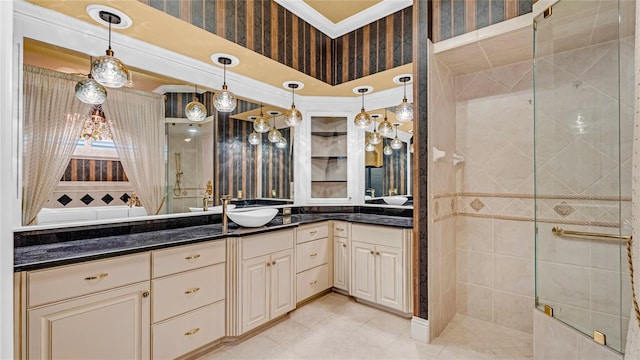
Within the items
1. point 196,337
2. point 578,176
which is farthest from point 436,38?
Answer: point 196,337

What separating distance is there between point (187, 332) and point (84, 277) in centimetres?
73

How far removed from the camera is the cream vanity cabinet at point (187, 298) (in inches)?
72.6

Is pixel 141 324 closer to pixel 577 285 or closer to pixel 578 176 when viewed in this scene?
pixel 577 285

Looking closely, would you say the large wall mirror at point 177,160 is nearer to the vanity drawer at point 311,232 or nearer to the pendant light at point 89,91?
the pendant light at point 89,91

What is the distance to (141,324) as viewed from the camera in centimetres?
176

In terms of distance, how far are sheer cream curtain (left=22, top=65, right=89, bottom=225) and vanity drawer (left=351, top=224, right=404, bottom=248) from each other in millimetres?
2315

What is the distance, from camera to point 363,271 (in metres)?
2.88

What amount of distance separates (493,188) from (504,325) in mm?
1177

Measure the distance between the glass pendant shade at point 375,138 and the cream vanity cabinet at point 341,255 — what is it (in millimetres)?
1011

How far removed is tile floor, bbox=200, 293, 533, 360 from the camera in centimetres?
214

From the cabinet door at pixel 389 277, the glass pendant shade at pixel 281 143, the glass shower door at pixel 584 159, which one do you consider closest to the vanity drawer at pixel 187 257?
the cabinet door at pixel 389 277

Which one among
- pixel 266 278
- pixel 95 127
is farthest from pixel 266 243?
pixel 95 127

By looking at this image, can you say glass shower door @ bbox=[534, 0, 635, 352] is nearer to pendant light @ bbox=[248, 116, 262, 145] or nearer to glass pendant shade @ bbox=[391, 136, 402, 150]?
glass pendant shade @ bbox=[391, 136, 402, 150]

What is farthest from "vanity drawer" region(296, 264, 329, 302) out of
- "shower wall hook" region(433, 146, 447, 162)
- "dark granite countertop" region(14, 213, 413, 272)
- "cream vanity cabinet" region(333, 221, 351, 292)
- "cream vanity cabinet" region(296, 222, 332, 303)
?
"shower wall hook" region(433, 146, 447, 162)
